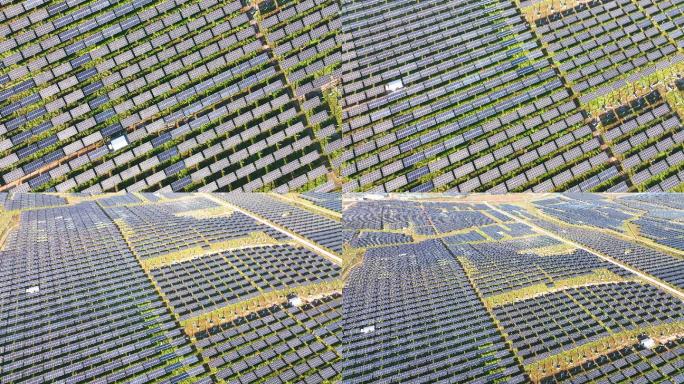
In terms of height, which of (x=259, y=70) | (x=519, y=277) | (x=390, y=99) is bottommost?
(x=519, y=277)

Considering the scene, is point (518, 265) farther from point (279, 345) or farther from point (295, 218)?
point (279, 345)

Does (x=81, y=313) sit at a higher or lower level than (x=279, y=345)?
higher

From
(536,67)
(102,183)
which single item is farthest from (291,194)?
(536,67)

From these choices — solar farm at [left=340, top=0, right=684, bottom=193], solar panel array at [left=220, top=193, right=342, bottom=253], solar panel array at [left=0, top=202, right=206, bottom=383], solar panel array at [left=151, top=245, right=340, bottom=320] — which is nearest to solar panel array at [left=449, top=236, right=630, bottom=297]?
solar farm at [left=340, top=0, right=684, bottom=193]

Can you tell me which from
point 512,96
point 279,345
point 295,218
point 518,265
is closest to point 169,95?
point 295,218

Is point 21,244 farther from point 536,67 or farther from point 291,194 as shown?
point 536,67

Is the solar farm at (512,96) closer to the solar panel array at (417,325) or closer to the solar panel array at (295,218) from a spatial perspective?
the solar panel array at (295,218)
